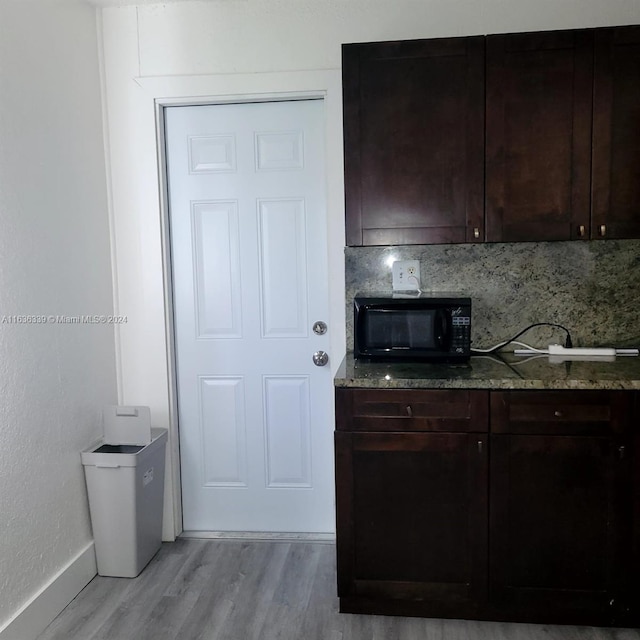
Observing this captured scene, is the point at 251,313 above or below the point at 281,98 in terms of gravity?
below

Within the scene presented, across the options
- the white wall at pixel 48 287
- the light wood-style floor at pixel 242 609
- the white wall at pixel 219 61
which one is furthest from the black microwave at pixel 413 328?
the white wall at pixel 48 287

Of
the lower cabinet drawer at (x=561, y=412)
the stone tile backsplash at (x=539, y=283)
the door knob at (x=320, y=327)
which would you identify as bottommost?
the lower cabinet drawer at (x=561, y=412)

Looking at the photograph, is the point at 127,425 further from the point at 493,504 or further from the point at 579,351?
the point at 579,351

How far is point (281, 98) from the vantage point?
249 cm

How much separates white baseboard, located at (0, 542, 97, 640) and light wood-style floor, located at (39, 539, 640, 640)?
4 centimetres

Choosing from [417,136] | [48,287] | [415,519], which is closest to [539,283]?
[417,136]

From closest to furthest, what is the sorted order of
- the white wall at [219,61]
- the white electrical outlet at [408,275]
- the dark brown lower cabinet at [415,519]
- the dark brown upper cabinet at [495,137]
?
the dark brown lower cabinet at [415,519], the dark brown upper cabinet at [495,137], the white wall at [219,61], the white electrical outlet at [408,275]

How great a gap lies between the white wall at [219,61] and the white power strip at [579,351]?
906 mm

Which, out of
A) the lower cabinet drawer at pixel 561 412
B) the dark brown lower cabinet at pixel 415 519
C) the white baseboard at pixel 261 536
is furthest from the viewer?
the white baseboard at pixel 261 536

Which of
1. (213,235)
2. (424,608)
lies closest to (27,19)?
(213,235)

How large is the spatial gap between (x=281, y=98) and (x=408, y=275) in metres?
0.98

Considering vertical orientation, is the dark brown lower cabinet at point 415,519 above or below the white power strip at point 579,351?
below

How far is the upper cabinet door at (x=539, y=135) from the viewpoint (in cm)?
207

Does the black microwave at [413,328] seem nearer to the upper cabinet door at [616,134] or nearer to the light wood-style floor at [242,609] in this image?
the upper cabinet door at [616,134]
